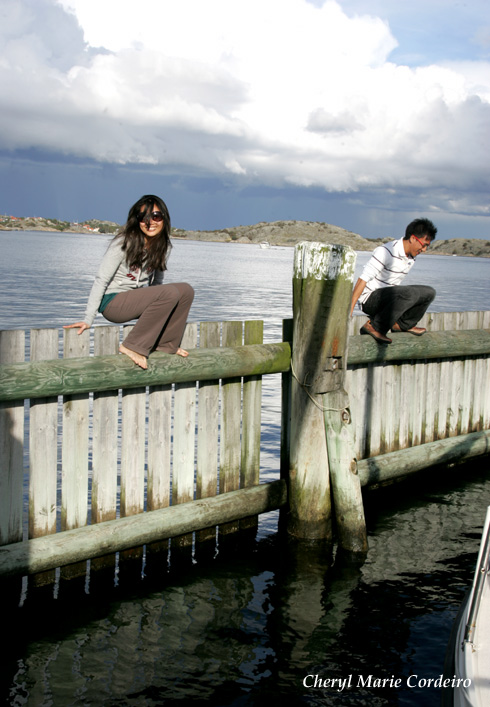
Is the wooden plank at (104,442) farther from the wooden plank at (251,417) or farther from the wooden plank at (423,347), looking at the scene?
the wooden plank at (423,347)

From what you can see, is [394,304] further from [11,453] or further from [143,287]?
[11,453]

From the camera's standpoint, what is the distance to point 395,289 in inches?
296

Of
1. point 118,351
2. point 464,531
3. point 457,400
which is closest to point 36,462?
point 118,351

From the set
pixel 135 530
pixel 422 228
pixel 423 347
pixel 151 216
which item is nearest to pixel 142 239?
pixel 151 216

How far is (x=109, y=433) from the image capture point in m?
5.55

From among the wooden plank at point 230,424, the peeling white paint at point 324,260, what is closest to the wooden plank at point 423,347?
the peeling white paint at point 324,260

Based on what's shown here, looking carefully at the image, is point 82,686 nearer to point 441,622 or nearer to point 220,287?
point 441,622

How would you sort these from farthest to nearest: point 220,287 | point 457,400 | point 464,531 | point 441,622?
1. point 220,287
2. point 457,400
3. point 464,531
4. point 441,622

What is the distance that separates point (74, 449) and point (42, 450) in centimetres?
26

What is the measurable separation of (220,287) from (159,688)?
3537 cm

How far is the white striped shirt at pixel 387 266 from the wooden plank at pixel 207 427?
7.30 ft

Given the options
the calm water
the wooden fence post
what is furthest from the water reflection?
the wooden fence post

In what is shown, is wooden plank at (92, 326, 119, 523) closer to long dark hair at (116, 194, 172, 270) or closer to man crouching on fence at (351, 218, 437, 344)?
long dark hair at (116, 194, 172, 270)

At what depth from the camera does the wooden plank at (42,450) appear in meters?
5.15
